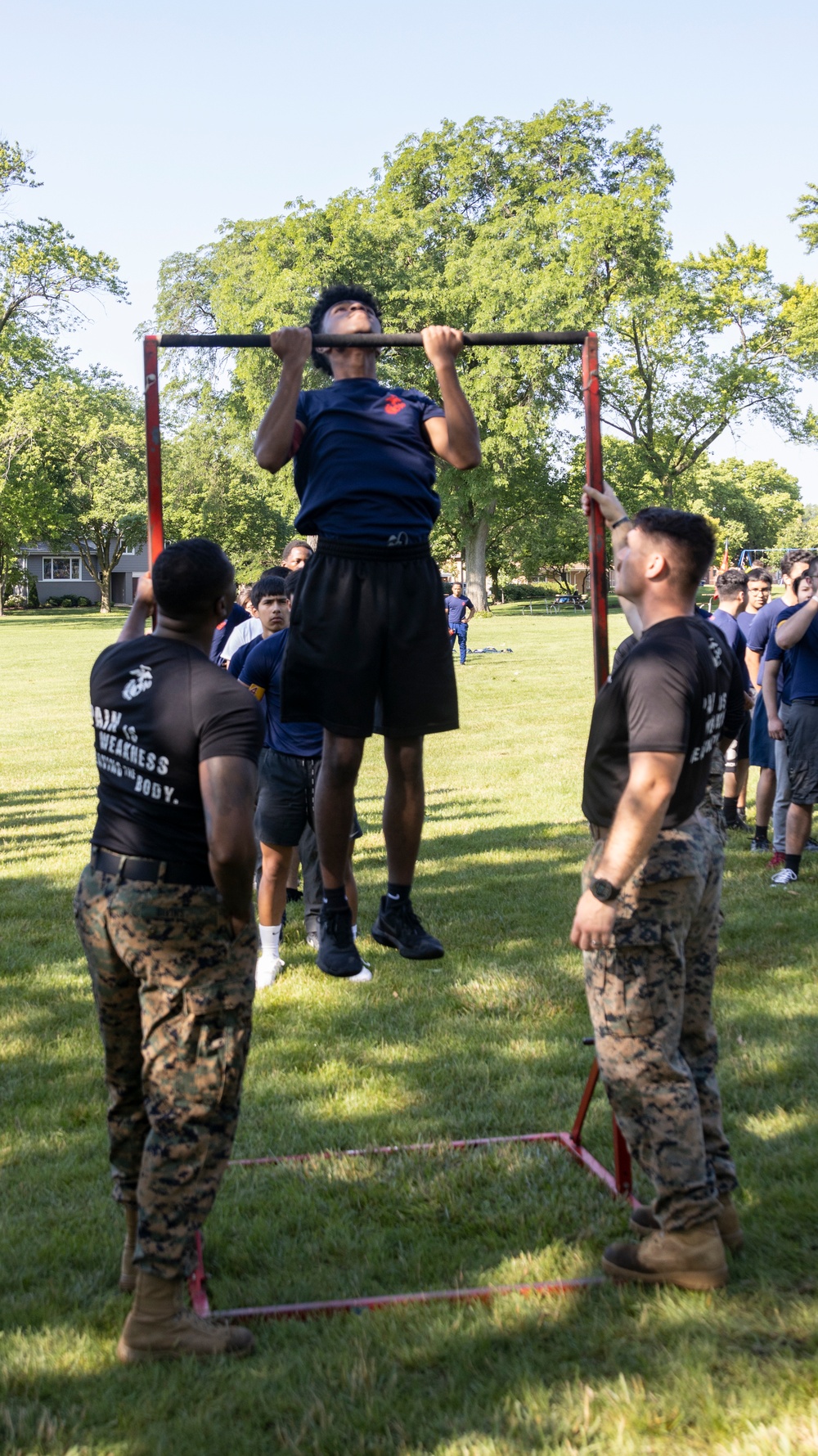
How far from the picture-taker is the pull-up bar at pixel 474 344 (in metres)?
4.02

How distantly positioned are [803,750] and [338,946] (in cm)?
506

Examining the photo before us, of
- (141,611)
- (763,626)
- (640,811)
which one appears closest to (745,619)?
(763,626)

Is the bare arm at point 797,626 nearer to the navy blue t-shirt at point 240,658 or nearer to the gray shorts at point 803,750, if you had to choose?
the gray shorts at point 803,750

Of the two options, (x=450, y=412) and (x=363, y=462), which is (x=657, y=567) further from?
(x=363, y=462)

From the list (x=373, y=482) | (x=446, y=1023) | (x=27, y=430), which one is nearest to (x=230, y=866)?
(x=373, y=482)

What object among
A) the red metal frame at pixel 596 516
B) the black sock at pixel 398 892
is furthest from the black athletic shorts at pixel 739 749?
the red metal frame at pixel 596 516

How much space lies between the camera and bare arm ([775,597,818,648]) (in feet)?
27.7

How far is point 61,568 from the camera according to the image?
93.9 metres

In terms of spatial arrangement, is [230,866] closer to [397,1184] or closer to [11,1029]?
[397,1184]

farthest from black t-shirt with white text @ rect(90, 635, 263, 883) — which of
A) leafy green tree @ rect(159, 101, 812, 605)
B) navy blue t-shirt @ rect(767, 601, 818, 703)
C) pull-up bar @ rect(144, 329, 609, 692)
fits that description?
leafy green tree @ rect(159, 101, 812, 605)

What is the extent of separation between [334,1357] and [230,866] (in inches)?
50.8

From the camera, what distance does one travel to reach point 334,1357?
3236mm

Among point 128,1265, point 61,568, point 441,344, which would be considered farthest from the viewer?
point 61,568

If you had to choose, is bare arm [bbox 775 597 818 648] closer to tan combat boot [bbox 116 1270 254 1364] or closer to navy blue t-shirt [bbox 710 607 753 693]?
navy blue t-shirt [bbox 710 607 753 693]
